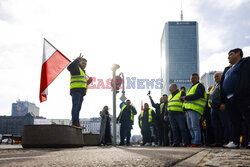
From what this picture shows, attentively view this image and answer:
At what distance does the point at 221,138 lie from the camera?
6.73m

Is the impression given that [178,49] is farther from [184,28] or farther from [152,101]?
[152,101]

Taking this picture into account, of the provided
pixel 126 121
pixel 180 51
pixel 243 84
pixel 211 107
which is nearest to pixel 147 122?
pixel 126 121

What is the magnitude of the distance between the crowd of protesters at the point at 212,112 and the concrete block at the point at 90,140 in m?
1.53

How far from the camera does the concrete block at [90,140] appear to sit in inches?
380

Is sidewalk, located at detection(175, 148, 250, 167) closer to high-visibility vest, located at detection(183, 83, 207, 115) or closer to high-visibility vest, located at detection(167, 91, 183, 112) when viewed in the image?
high-visibility vest, located at detection(183, 83, 207, 115)

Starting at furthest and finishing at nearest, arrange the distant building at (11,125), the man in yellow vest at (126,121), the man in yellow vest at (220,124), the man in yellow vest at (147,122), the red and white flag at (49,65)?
1. the distant building at (11,125)
2. the man in yellow vest at (126,121)
3. the man in yellow vest at (147,122)
4. the red and white flag at (49,65)
5. the man in yellow vest at (220,124)

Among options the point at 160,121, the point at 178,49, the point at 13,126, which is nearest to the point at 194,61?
the point at 178,49

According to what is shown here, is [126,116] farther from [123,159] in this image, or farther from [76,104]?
[123,159]

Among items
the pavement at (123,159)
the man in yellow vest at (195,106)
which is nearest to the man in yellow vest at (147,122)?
the man in yellow vest at (195,106)

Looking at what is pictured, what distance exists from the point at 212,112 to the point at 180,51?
14434 cm

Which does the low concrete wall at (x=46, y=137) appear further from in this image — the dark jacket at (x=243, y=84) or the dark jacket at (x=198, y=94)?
the dark jacket at (x=243, y=84)

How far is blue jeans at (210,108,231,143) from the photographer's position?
6562 mm

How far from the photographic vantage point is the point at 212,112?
262 inches

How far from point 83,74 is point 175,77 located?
141 m
